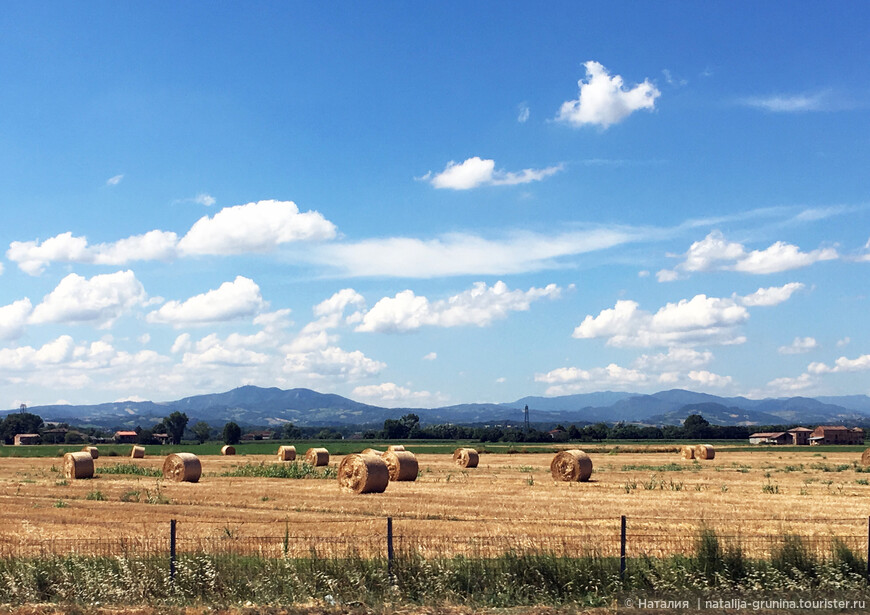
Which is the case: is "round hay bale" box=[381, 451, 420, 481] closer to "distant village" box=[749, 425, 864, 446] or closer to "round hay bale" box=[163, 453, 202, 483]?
"round hay bale" box=[163, 453, 202, 483]

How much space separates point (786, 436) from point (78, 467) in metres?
130

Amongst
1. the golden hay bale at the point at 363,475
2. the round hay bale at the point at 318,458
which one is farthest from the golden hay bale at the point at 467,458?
the golden hay bale at the point at 363,475

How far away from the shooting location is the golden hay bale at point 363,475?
34688 mm

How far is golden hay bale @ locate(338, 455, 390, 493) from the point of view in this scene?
34688 millimetres

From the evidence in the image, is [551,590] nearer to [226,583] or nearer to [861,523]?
[226,583]

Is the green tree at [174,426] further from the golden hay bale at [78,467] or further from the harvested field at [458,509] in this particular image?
the golden hay bale at [78,467]

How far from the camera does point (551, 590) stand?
12797 mm

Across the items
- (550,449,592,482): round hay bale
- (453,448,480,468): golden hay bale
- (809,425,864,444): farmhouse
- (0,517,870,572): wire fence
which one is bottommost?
(809,425,864,444): farmhouse

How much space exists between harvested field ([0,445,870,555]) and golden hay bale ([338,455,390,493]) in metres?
0.58

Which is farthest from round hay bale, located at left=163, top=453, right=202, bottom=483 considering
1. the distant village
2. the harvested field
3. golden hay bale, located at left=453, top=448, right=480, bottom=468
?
the distant village

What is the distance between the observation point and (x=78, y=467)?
45188mm

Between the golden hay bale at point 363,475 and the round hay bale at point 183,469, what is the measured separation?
1057 cm

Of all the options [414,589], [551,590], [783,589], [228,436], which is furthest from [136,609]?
[228,436]

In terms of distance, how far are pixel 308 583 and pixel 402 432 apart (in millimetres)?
159830
